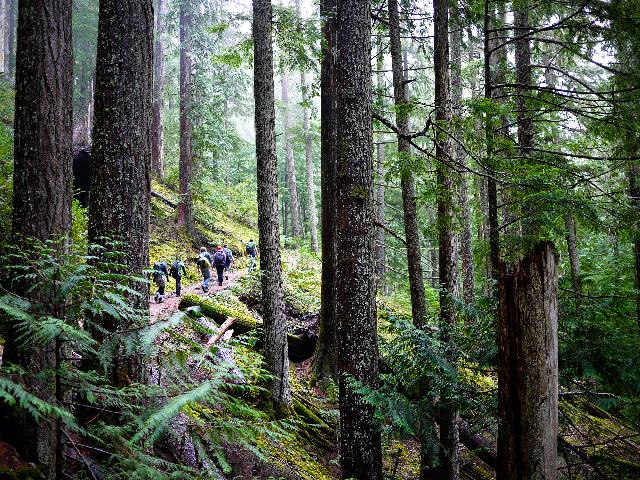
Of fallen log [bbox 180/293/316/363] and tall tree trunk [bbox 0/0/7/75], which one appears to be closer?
fallen log [bbox 180/293/316/363]

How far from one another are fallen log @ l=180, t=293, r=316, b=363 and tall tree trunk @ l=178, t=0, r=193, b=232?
1012 centimetres

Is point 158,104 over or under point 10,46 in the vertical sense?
under

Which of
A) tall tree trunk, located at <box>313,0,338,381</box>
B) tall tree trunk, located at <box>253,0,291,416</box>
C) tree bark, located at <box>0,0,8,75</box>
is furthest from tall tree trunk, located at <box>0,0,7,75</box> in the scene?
tall tree trunk, located at <box>253,0,291,416</box>

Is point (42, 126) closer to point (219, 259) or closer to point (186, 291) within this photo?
point (186, 291)

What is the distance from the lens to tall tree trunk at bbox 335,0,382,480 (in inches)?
229

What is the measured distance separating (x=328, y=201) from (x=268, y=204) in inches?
81.1

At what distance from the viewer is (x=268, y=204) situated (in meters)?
8.89

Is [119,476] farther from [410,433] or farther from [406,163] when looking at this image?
[406,163]

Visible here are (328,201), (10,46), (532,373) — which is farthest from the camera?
(10,46)

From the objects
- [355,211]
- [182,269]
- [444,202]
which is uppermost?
[444,202]

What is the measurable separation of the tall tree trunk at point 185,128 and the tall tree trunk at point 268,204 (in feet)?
40.8

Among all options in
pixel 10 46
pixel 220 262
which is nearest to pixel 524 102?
pixel 220 262

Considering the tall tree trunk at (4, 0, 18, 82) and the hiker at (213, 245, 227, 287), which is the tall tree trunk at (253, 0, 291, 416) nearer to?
the hiker at (213, 245, 227, 287)

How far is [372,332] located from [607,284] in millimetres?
11675
